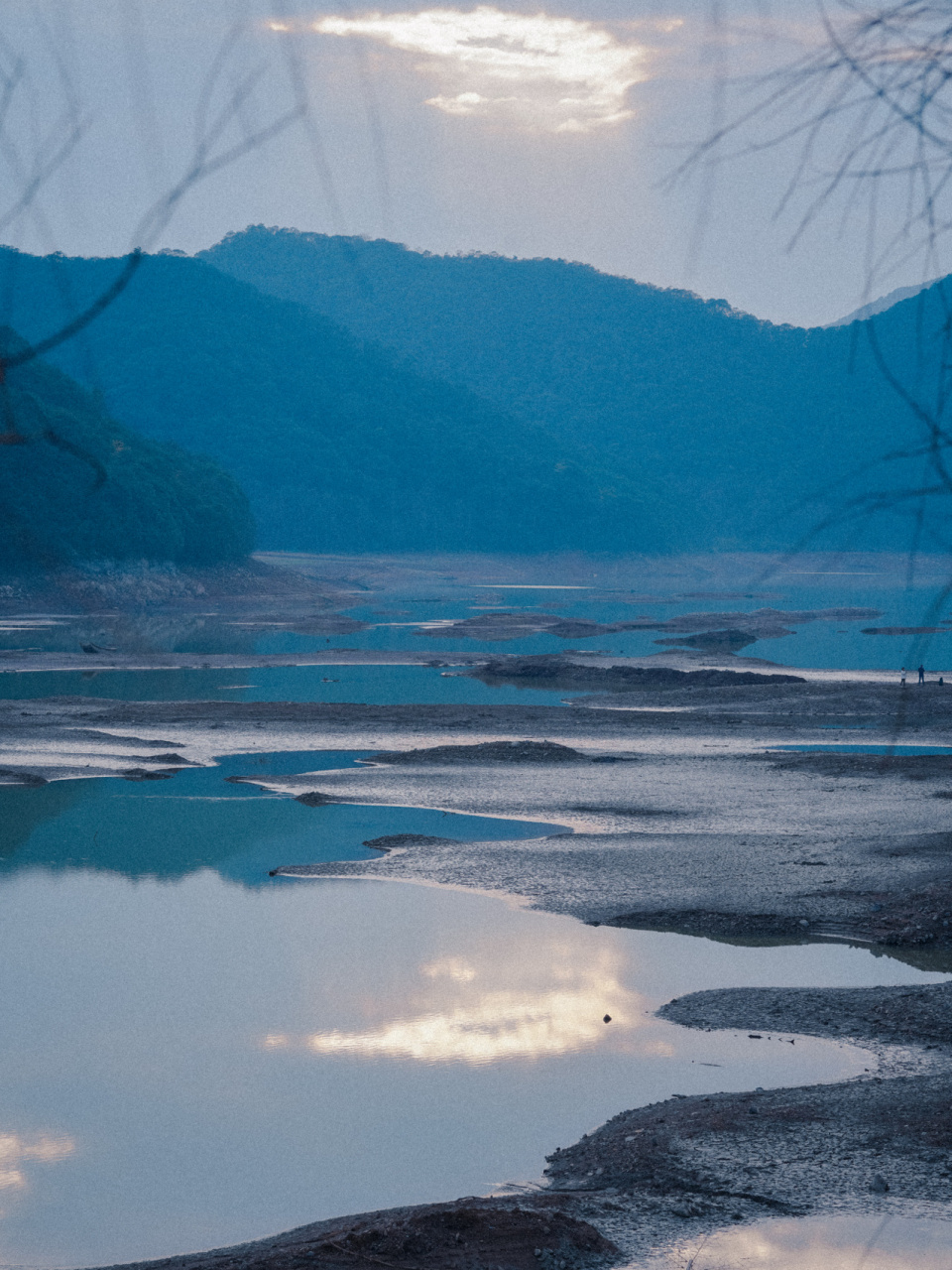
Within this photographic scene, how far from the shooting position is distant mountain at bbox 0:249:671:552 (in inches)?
5856

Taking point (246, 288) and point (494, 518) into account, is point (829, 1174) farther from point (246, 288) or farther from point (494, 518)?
→ point (246, 288)

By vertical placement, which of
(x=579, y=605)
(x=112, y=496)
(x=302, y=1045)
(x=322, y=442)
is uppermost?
(x=322, y=442)

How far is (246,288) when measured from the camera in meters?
176

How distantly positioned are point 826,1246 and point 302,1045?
5675mm

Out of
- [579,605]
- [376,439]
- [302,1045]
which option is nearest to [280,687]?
[302,1045]

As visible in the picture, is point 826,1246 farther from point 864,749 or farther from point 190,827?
point 864,749

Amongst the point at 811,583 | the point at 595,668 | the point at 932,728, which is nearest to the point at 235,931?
the point at 932,728

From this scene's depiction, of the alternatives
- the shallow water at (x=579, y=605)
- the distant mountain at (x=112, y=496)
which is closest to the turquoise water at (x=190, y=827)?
the shallow water at (x=579, y=605)

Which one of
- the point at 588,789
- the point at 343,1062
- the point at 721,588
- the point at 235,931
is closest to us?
the point at 343,1062

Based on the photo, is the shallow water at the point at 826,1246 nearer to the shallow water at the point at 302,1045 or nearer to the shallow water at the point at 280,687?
the shallow water at the point at 302,1045

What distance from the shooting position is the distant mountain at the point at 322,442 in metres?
149

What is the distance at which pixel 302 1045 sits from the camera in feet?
40.7

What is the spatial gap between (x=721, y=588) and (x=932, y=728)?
8987 cm

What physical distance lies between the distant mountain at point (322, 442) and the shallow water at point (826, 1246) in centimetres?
13678
